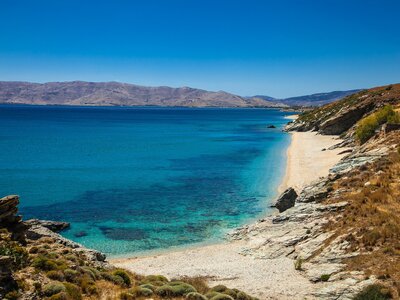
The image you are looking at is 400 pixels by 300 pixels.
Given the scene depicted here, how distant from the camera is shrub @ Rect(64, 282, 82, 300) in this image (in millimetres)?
16062

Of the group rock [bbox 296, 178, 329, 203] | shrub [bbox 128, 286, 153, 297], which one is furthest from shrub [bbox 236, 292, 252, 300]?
rock [bbox 296, 178, 329, 203]

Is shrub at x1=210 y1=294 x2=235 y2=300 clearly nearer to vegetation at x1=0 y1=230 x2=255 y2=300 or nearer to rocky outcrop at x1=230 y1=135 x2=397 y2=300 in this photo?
vegetation at x1=0 y1=230 x2=255 y2=300

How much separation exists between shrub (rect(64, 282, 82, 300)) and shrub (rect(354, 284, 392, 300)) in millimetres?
13877

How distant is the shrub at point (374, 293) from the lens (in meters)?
18.7

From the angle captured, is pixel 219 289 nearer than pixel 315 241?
Yes

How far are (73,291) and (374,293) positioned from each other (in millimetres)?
14775

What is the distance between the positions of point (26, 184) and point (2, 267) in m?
41.0

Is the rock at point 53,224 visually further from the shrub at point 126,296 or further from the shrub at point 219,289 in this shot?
the shrub at point 126,296

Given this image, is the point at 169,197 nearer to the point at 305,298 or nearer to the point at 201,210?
the point at 201,210

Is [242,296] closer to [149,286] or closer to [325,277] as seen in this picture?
[149,286]

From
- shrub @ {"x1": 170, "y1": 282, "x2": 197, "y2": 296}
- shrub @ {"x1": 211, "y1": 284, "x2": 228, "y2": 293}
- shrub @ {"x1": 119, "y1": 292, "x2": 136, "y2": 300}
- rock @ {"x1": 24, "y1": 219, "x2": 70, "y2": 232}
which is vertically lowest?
rock @ {"x1": 24, "y1": 219, "x2": 70, "y2": 232}

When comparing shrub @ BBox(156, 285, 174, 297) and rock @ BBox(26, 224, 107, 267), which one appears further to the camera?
rock @ BBox(26, 224, 107, 267)

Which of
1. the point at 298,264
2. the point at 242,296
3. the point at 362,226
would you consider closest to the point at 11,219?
the point at 242,296

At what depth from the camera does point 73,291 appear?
1636 cm
